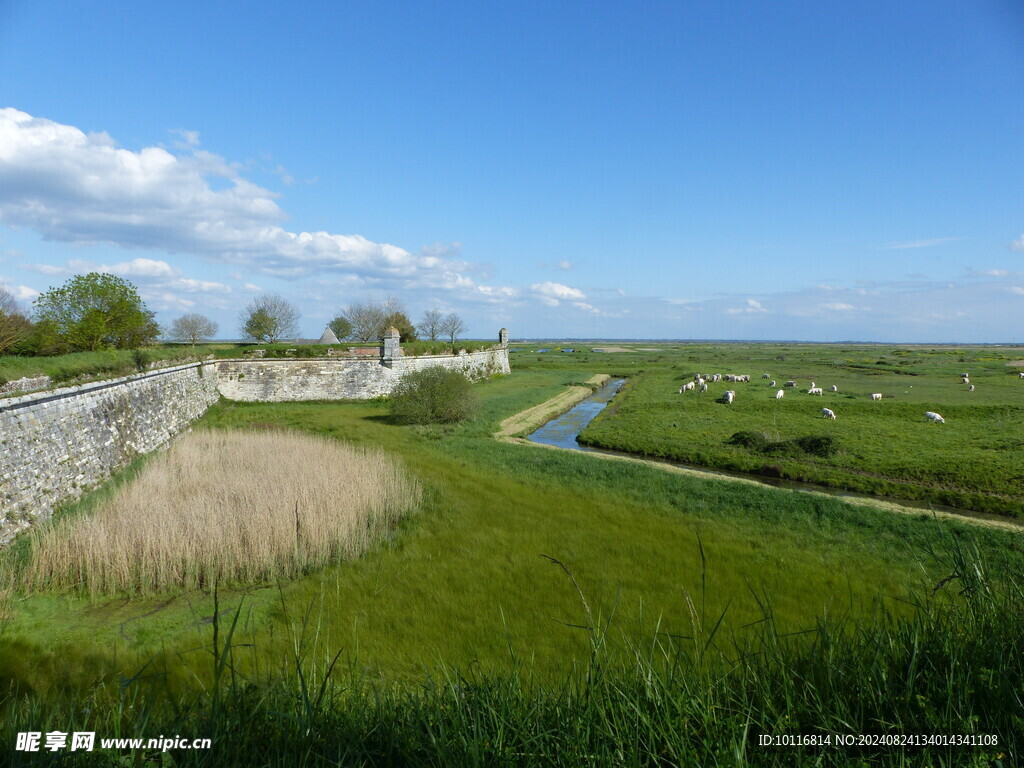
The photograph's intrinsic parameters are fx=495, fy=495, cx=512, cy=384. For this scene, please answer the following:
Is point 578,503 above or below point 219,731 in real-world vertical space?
below

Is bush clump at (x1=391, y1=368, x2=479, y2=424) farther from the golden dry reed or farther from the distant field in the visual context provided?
the golden dry reed

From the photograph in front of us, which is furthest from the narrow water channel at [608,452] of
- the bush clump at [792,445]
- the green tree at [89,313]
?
the green tree at [89,313]

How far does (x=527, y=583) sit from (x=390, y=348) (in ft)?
91.2

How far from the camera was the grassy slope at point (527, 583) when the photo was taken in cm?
609

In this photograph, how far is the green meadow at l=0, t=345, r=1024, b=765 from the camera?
108 inches

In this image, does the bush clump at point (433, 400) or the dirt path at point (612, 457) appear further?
the bush clump at point (433, 400)

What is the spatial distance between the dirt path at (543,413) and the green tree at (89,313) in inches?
766

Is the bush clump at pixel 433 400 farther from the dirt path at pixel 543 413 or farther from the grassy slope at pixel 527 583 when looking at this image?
the grassy slope at pixel 527 583

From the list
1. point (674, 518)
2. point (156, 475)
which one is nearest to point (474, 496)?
point (674, 518)

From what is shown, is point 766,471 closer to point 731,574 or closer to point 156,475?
point 731,574

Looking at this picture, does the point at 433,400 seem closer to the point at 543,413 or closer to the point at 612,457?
the point at 543,413

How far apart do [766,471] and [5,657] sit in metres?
18.6

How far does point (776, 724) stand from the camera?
280cm

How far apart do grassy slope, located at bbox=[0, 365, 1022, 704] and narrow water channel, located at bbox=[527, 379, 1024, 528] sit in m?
1.98
